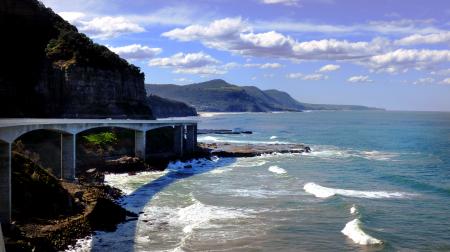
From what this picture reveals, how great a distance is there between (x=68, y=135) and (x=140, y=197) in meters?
11.3

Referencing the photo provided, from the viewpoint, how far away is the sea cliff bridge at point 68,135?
2973 cm

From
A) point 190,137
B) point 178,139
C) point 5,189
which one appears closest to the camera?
point 5,189

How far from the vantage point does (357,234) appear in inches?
1315

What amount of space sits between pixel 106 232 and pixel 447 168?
174 ft

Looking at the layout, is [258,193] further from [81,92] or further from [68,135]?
[81,92]

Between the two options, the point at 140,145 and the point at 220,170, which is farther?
the point at 140,145

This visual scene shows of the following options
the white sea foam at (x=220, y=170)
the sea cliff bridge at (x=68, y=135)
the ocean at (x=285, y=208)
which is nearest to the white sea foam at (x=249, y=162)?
the ocean at (x=285, y=208)

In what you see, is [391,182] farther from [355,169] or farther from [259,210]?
[259,210]

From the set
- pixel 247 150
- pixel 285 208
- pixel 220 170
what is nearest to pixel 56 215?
pixel 285 208

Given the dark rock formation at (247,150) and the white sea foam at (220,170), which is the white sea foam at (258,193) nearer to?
the white sea foam at (220,170)

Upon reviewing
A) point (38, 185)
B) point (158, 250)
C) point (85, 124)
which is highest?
point (85, 124)

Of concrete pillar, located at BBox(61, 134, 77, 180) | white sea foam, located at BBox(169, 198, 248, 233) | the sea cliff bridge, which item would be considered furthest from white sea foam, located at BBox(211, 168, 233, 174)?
white sea foam, located at BBox(169, 198, 248, 233)

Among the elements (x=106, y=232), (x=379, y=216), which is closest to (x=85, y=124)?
(x=106, y=232)

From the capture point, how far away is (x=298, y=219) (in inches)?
1487
